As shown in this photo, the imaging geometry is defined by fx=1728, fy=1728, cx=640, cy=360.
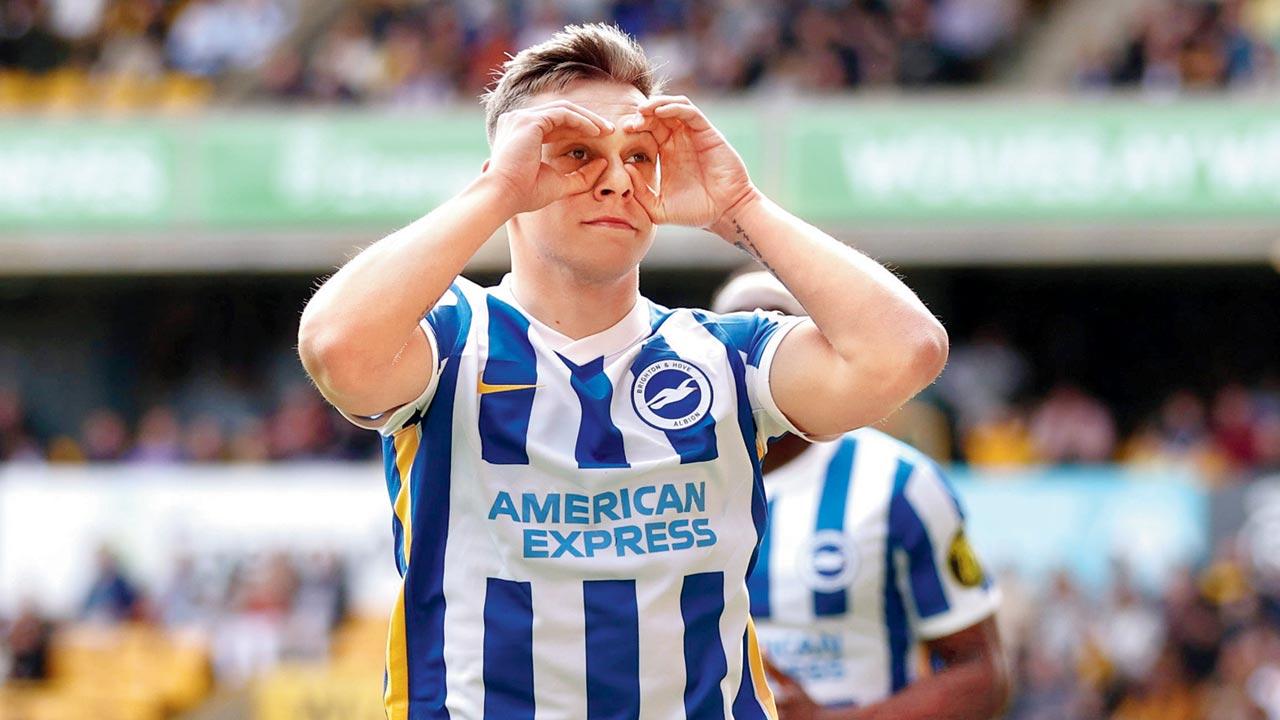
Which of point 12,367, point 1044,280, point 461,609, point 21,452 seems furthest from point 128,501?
point 461,609

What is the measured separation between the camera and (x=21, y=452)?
1803cm

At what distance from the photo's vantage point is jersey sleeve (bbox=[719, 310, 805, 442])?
2914 mm

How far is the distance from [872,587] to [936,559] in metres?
0.18

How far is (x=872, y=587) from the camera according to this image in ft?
14.4

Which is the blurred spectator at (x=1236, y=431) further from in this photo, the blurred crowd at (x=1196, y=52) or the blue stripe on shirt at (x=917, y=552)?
the blue stripe on shirt at (x=917, y=552)

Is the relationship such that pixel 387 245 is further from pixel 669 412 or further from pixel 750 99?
pixel 750 99

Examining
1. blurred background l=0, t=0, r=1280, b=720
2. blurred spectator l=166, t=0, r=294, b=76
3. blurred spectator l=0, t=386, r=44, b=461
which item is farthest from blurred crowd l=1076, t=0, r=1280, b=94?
blurred spectator l=0, t=386, r=44, b=461

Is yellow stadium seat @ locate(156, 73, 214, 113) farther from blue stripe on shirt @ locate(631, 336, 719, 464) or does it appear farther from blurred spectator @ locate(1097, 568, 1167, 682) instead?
blue stripe on shirt @ locate(631, 336, 719, 464)

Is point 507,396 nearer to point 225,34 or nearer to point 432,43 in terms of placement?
point 432,43

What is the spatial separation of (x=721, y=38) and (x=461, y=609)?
14661 millimetres

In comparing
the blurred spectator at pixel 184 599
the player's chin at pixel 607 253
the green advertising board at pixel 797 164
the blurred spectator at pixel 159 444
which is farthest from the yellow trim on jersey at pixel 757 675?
the blurred spectator at pixel 159 444

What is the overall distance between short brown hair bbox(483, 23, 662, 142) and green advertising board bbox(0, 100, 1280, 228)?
12.2 meters

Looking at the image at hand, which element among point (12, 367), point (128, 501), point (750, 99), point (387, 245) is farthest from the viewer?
point (12, 367)

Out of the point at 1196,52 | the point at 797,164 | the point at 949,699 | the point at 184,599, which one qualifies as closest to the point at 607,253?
the point at 949,699
